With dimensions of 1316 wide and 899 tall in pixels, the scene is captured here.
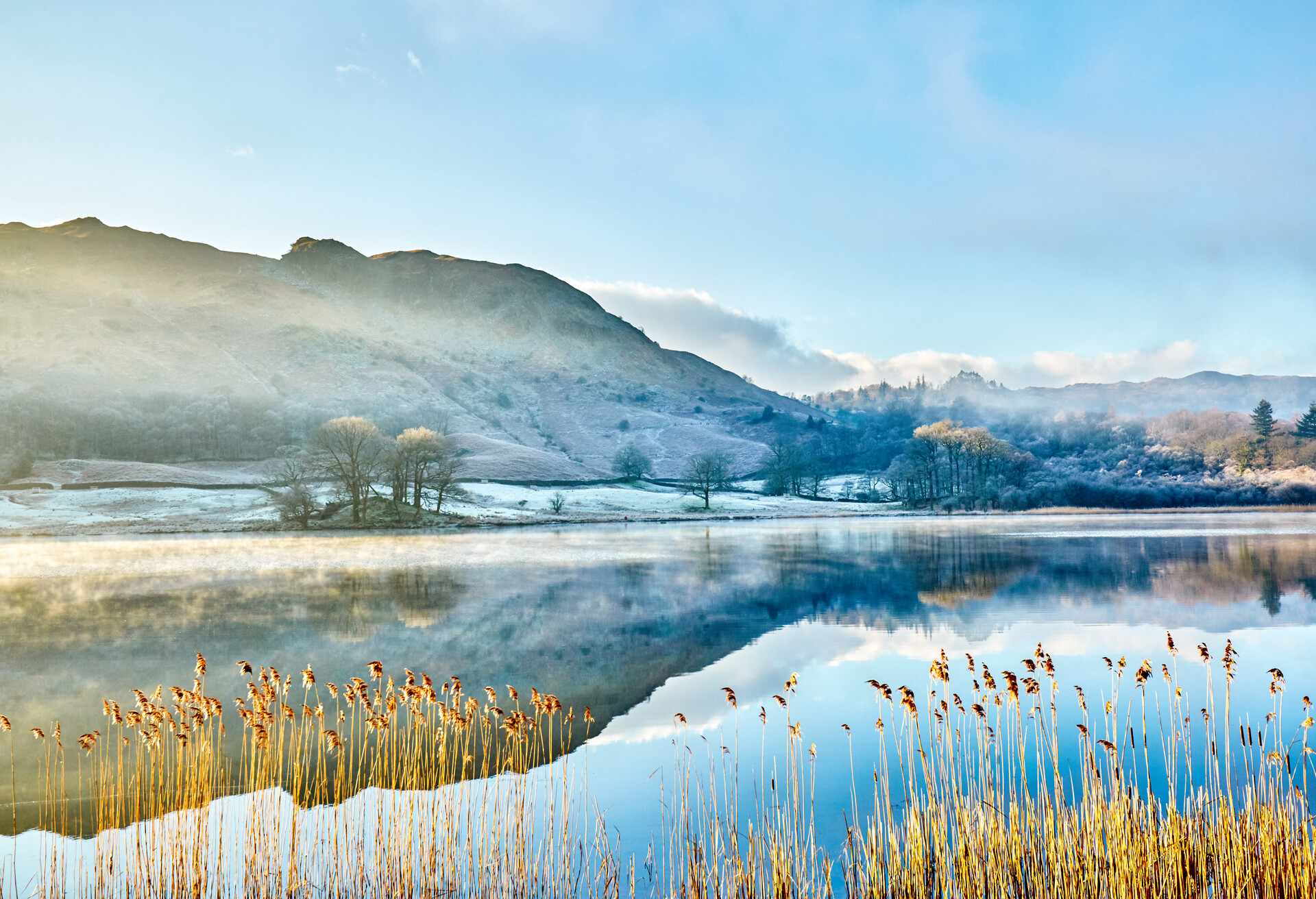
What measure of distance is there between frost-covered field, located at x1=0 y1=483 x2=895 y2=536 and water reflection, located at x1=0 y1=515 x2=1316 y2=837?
100ft

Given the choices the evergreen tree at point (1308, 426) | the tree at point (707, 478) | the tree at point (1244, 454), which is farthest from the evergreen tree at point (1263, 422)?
the tree at point (707, 478)

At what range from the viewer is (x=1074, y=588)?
100.0ft

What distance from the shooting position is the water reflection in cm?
1812

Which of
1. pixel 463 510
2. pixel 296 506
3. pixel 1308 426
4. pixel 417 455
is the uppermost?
pixel 1308 426

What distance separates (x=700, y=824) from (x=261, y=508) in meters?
90.9

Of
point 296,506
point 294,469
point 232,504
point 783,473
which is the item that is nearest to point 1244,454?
point 783,473

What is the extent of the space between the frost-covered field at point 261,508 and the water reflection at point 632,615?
100 feet

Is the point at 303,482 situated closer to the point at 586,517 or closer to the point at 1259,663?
the point at 586,517

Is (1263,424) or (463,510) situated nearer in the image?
(463,510)

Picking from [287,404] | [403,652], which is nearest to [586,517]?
[403,652]

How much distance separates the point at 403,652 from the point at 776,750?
1134 centimetres

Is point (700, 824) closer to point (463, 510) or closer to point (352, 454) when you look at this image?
point (352, 454)

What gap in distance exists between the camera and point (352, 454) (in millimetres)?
82000

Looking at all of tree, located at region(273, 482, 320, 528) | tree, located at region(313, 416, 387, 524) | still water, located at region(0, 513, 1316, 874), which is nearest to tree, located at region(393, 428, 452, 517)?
tree, located at region(313, 416, 387, 524)
